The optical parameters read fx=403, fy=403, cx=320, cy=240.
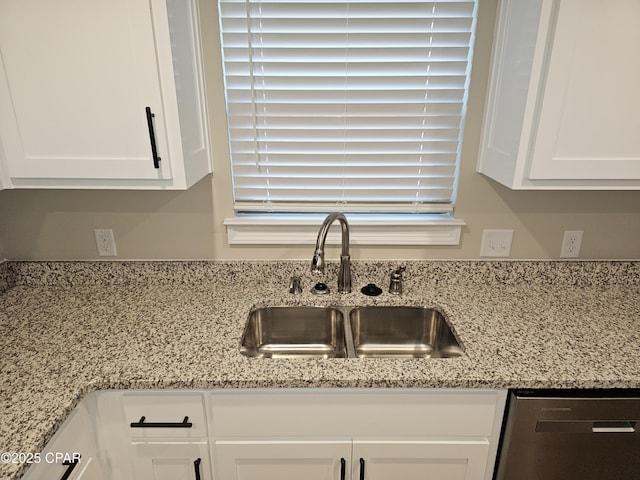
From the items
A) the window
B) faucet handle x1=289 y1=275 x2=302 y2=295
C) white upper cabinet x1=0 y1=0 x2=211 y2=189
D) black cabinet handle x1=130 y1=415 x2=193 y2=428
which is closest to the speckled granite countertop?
faucet handle x1=289 y1=275 x2=302 y2=295

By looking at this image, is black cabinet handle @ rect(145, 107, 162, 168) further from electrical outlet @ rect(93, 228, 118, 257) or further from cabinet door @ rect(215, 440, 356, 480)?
cabinet door @ rect(215, 440, 356, 480)

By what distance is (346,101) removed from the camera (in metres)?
1.48

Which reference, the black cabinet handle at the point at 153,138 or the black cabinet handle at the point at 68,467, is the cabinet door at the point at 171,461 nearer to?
the black cabinet handle at the point at 68,467

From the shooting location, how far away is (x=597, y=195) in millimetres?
1576

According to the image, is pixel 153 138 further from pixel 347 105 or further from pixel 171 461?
pixel 171 461

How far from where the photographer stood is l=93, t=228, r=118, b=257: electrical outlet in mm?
1628

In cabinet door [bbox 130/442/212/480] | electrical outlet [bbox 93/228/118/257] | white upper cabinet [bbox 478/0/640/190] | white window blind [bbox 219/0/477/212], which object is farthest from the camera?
electrical outlet [bbox 93/228/118/257]

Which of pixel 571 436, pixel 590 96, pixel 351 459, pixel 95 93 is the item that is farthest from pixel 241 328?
pixel 590 96

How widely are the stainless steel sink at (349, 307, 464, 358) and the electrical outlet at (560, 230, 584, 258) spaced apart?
0.62 meters

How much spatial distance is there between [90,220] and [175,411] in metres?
0.88

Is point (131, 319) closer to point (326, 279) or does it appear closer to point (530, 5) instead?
point (326, 279)

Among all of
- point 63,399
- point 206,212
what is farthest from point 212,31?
point 63,399

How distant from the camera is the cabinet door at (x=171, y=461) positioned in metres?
1.22

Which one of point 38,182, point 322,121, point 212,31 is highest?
point 212,31
